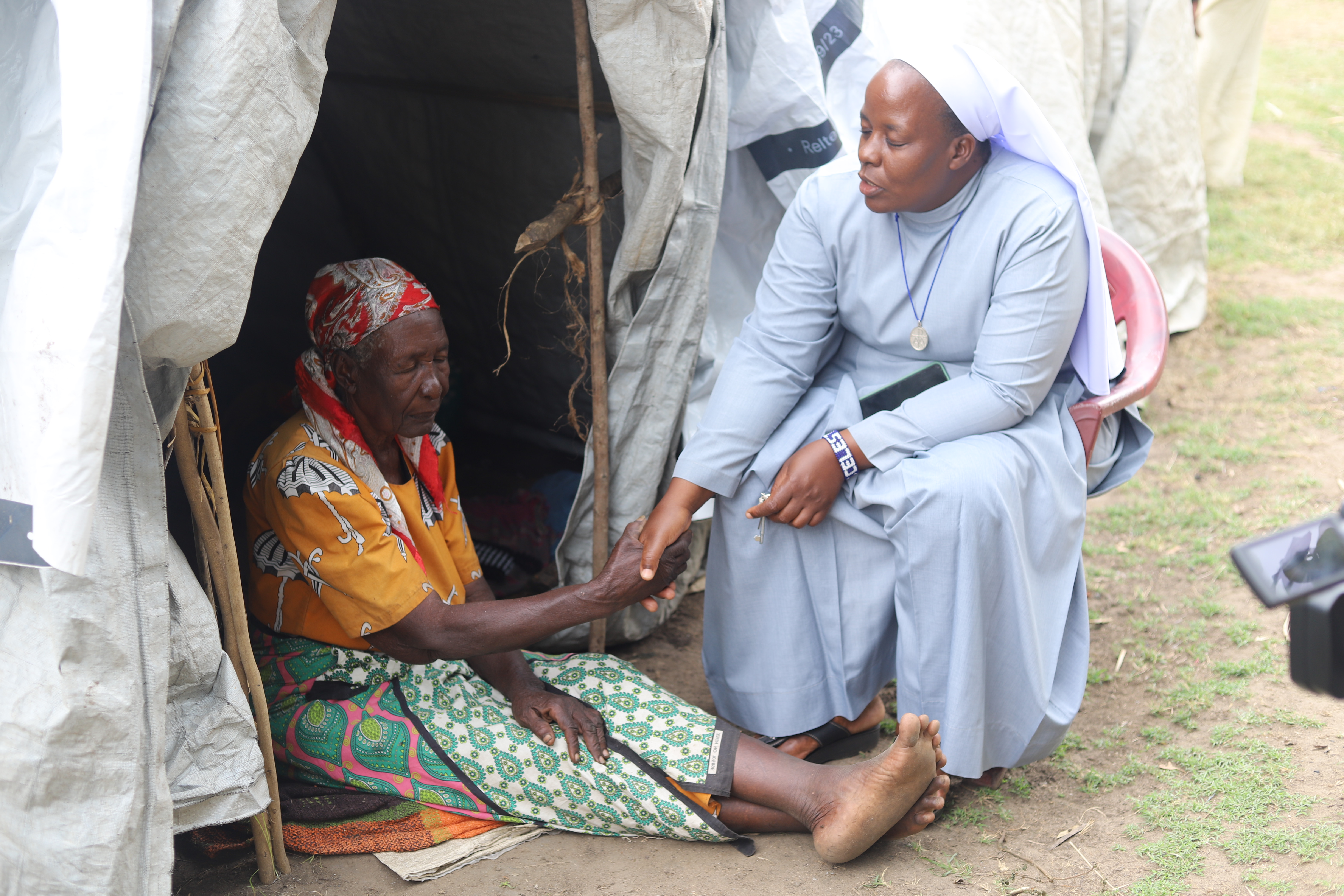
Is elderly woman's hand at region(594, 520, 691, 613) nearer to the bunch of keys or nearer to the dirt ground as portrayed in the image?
the bunch of keys

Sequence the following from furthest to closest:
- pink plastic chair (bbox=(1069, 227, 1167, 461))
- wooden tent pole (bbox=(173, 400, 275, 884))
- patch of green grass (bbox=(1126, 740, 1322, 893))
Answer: pink plastic chair (bbox=(1069, 227, 1167, 461)), patch of green grass (bbox=(1126, 740, 1322, 893)), wooden tent pole (bbox=(173, 400, 275, 884))

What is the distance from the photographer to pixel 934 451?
7.84 feet

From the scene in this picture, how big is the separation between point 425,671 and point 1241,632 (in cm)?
220

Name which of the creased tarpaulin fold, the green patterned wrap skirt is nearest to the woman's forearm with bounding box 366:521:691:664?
the green patterned wrap skirt

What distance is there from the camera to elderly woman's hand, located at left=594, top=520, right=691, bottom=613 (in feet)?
7.91

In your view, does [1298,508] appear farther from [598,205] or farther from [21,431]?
[21,431]

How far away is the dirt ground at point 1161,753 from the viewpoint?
7.30 feet

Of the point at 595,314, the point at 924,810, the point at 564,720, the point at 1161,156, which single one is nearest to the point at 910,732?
the point at 924,810

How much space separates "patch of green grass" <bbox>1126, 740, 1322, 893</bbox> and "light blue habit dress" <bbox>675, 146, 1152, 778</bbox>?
0.90 feet

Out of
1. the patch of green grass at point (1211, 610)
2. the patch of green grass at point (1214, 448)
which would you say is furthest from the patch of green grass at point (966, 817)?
the patch of green grass at point (1214, 448)

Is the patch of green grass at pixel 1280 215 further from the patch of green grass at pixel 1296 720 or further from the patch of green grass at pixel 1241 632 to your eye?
the patch of green grass at pixel 1296 720

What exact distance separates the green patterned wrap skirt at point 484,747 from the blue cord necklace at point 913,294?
0.97 meters

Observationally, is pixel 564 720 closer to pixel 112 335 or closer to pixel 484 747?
pixel 484 747

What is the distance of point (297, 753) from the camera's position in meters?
2.40
